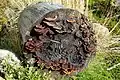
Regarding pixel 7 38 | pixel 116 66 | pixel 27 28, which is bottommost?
pixel 116 66

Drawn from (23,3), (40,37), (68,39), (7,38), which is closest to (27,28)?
(40,37)

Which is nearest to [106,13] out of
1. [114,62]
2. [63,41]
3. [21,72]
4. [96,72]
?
[114,62]

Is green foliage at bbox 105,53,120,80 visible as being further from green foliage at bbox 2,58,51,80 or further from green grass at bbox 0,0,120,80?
green foliage at bbox 2,58,51,80

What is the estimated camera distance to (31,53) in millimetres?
5367

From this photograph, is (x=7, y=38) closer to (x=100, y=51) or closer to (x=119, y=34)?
(x=100, y=51)

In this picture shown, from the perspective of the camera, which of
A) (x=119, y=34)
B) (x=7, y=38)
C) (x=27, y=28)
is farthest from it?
(x=119, y=34)

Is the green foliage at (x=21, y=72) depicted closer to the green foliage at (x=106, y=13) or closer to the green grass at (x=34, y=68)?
the green grass at (x=34, y=68)

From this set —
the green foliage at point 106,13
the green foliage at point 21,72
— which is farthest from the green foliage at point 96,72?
the green foliage at point 106,13

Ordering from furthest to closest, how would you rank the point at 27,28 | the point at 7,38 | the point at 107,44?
the point at 107,44 < the point at 7,38 < the point at 27,28

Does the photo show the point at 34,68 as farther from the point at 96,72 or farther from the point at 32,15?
the point at 96,72

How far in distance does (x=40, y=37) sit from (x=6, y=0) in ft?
6.62

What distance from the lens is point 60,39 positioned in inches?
214

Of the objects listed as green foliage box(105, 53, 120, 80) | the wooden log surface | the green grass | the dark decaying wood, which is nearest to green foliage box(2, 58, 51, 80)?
the green grass

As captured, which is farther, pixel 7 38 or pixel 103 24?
pixel 103 24
